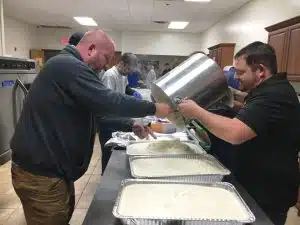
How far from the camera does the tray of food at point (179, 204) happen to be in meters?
0.85

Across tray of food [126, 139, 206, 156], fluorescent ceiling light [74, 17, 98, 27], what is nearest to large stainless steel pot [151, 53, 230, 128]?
tray of food [126, 139, 206, 156]

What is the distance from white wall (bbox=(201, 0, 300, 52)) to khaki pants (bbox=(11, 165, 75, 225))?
3195mm

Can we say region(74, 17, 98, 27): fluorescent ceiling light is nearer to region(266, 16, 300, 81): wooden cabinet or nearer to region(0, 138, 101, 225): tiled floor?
region(0, 138, 101, 225): tiled floor

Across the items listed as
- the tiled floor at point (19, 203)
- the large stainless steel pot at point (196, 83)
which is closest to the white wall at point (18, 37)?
the tiled floor at point (19, 203)

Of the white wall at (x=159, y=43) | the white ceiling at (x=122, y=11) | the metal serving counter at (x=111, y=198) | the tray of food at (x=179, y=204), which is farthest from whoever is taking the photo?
the white wall at (x=159, y=43)

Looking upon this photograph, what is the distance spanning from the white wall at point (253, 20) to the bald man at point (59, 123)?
2897 mm

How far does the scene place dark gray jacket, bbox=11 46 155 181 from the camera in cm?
119

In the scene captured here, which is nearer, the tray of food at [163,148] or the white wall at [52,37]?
the tray of food at [163,148]

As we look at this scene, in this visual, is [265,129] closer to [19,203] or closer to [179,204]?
[179,204]

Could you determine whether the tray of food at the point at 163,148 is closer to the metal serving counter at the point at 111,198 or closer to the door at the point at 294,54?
the metal serving counter at the point at 111,198

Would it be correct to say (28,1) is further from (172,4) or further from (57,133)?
(57,133)

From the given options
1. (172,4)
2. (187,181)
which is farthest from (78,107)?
(172,4)

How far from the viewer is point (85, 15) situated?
20.8ft

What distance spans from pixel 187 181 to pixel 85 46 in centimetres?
75
